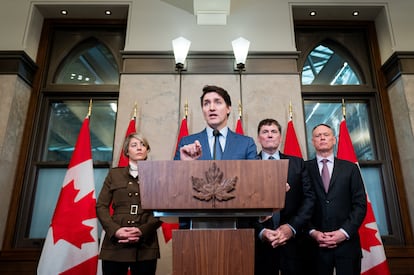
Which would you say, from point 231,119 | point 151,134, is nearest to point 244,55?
point 231,119

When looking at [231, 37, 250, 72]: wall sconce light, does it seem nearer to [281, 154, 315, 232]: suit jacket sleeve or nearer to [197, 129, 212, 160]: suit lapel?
[281, 154, 315, 232]: suit jacket sleeve

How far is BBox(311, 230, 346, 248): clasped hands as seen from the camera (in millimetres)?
1847

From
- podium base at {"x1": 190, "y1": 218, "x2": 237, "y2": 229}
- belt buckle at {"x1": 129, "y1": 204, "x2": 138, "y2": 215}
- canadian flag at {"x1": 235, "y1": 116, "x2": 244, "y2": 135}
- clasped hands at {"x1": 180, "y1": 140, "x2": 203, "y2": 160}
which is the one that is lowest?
podium base at {"x1": 190, "y1": 218, "x2": 237, "y2": 229}

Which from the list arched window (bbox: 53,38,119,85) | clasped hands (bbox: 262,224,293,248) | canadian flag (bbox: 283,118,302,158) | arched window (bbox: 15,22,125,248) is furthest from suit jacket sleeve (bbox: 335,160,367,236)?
arched window (bbox: 53,38,119,85)

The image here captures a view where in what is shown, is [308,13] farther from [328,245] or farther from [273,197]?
[273,197]

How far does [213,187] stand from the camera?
1.02 m

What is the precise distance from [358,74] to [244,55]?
1517 millimetres

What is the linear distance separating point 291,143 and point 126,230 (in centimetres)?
176

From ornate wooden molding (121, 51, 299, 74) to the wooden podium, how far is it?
7.87 ft

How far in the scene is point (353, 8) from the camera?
3.74 metres

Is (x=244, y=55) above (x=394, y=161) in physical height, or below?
above

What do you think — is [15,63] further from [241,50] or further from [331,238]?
[331,238]

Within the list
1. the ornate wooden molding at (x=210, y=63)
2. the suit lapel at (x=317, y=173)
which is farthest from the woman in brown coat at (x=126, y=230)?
the ornate wooden molding at (x=210, y=63)

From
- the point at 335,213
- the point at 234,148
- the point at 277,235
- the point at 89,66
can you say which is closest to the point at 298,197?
the point at 335,213
